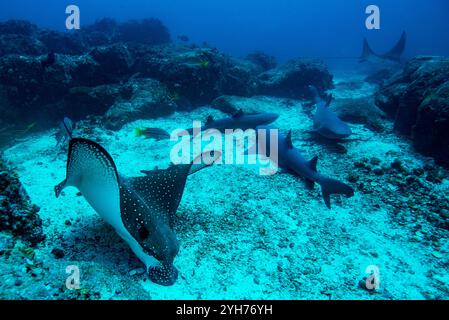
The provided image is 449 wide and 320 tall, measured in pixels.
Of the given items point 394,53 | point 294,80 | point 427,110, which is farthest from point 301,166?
point 394,53

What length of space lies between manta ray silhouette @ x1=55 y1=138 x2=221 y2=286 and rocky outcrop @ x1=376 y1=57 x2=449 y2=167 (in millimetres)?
6319

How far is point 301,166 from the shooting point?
5859 mm

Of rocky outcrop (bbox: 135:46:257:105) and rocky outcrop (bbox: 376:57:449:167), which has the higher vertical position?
rocky outcrop (bbox: 135:46:257:105)

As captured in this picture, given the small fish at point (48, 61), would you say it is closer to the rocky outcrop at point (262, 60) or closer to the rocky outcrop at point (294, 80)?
the rocky outcrop at point (294, 80)

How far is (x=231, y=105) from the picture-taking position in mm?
10312

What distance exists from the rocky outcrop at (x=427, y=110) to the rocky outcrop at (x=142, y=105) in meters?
7.66

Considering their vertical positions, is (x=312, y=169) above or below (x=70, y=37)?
below

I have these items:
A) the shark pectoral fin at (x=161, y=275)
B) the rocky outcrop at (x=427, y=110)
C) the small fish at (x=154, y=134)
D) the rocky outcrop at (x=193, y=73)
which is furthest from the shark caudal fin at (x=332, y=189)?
the rocky outcrop at (x=193, y=73)

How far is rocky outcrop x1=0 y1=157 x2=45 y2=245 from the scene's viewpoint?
9.80 feet

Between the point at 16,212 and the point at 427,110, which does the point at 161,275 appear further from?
the point at 427,110

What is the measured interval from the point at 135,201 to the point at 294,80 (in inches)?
499

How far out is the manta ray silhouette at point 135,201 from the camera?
266cm

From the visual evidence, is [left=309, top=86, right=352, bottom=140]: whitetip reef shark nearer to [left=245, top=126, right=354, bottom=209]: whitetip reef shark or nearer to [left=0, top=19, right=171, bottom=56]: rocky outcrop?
[left=245, top=126, right=354, bottom=209]: whitetip reef shark

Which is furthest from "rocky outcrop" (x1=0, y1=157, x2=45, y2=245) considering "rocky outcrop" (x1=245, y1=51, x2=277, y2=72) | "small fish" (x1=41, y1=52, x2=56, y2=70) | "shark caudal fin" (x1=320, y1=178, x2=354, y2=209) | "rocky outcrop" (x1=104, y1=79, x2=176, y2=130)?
"rocky outcrop" (x1=245, y1=51, x2=277, y2=72)
